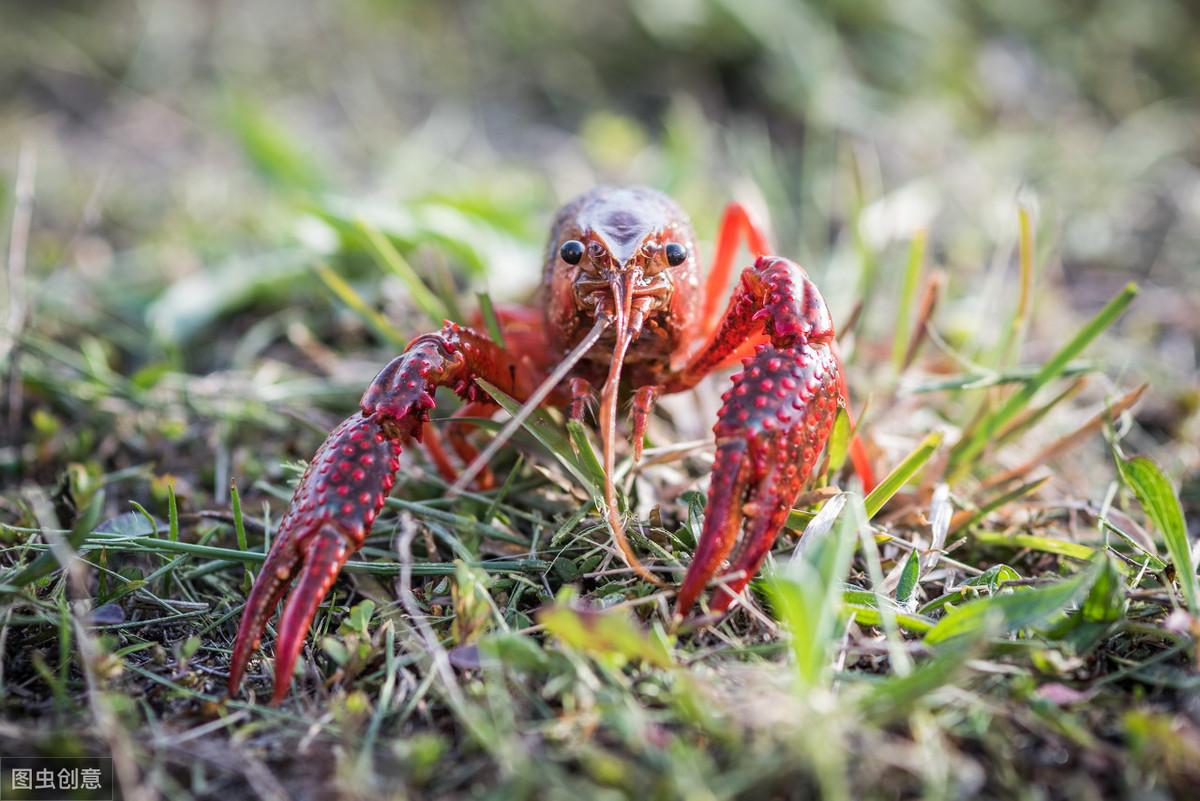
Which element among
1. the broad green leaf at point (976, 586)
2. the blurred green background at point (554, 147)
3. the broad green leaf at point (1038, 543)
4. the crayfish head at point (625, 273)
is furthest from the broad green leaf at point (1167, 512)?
the crayfish head at point (625, 273)

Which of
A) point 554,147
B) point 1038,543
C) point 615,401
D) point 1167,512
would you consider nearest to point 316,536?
point 615,401

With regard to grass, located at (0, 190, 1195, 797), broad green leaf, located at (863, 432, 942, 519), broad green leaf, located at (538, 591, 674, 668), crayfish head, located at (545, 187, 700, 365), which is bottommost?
grass, located at (0, 190, 1195, 797)

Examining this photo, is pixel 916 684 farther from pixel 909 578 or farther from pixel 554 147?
pixel 554 147

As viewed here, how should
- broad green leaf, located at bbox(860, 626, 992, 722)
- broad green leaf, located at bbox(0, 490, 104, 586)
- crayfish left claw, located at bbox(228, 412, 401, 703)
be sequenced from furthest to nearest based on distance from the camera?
broad green leaf, located at bbox(0, 490, 104, 586)
crayfish left claw, located at bbox(228, 412, 401, 703)
broad green leaf, located at bbox(860, 626, 992, 722)

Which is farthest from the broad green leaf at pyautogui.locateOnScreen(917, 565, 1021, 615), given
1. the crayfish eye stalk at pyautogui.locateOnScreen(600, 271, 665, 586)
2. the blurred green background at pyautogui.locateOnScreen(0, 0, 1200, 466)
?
the blurred green background at pyautogui.locateOnScreen(0, 0, 1200, 466)

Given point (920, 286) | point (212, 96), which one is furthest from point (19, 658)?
point (212, 96)

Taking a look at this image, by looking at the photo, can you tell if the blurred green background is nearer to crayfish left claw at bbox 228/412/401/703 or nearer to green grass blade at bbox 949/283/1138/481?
green grass blade at bbox 949/283/1138/481

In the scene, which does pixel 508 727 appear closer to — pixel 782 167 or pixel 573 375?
pixel 573 375
